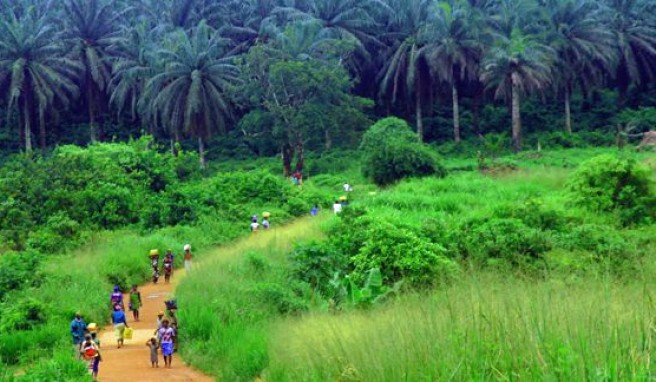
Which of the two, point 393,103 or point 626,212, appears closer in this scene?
point 626,212

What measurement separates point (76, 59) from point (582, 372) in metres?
43.4

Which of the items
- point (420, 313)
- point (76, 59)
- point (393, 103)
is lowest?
point (420, 313)

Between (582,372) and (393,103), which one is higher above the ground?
(393,103)

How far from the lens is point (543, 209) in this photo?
16359mm

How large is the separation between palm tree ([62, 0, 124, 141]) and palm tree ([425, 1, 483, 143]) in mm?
17747

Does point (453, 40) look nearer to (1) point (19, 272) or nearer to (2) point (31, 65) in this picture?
(2) point (31, 65)

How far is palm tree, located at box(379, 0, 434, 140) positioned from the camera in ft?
140

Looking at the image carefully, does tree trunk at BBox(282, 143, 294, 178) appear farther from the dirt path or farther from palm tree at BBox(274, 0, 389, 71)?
the dirt path

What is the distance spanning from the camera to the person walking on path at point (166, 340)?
12.2 meters

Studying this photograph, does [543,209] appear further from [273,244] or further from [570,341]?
[570,341]

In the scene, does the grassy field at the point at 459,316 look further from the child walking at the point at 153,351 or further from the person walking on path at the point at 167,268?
the person walking on path at the point at 167,268

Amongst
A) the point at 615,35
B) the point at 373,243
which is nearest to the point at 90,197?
the point at 373,243

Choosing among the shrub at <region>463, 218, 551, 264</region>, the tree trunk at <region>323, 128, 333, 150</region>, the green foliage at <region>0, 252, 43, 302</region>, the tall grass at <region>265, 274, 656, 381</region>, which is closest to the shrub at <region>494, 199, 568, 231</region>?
the shrub at <region>463, 218, 551, 264</region>

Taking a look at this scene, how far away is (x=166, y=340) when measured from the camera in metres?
12.3
